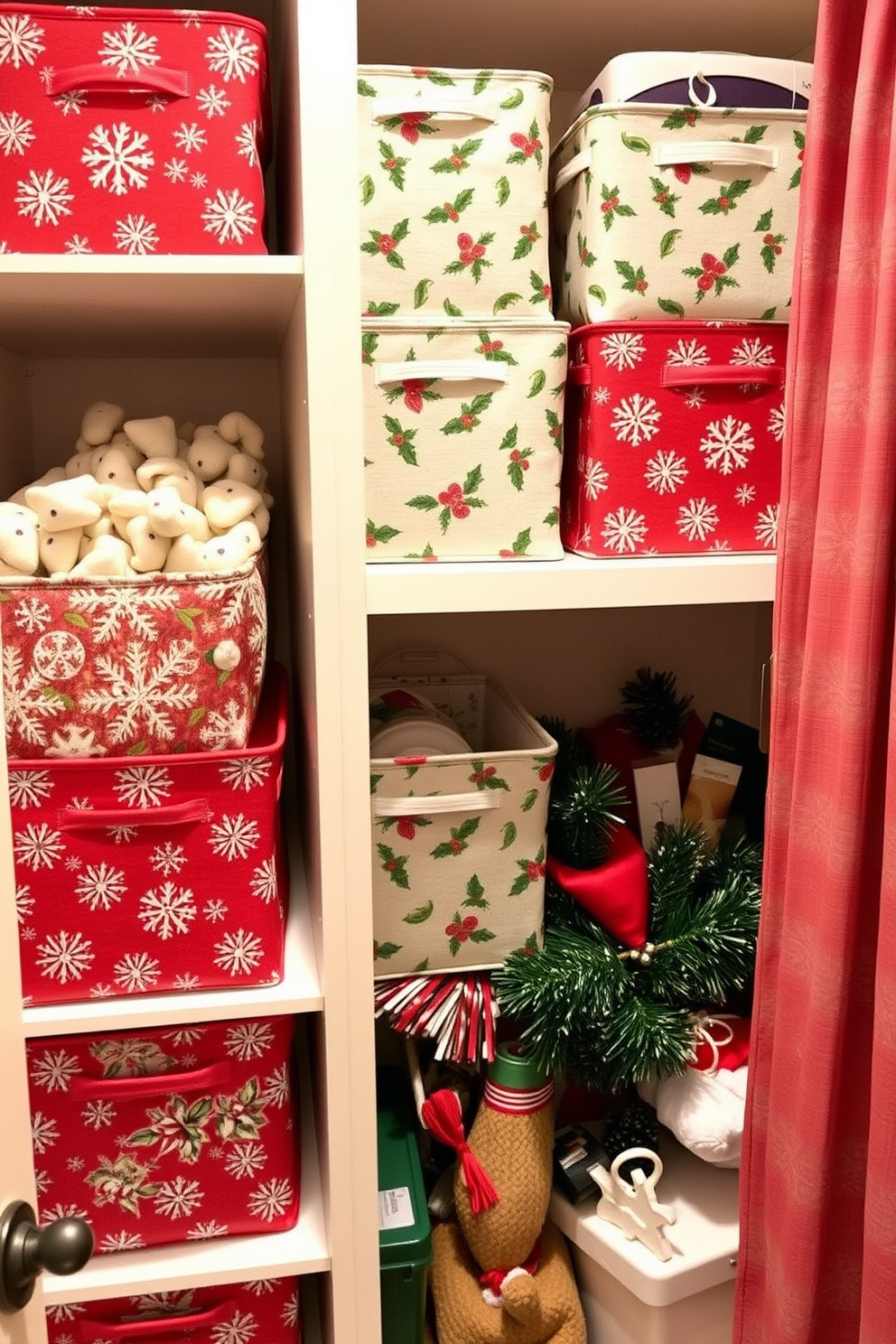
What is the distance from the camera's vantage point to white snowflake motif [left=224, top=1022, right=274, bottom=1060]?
3.28 feet

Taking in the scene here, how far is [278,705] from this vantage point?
1133 millimetres

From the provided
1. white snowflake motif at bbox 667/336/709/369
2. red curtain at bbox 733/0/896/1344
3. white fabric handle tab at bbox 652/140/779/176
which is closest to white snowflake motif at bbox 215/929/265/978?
red curtain at bbox 733/0/896/1344

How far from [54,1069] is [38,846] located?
0.21 m

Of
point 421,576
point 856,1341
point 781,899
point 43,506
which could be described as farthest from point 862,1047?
point 43,506

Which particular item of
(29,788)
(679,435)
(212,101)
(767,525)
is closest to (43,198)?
(212,101)

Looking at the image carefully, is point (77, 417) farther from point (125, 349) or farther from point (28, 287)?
point (28, 287)

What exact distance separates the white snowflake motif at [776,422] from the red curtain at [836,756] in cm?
17

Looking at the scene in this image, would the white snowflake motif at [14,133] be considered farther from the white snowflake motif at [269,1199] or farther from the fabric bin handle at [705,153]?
the white snowflake motif at [269,1199]

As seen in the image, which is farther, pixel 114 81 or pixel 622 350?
pixel 622 350

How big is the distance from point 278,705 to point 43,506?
12.7 inches

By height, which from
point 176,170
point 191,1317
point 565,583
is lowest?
point 191,1317

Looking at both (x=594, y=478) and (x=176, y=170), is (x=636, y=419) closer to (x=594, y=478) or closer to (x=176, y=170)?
(x=594, y=478)

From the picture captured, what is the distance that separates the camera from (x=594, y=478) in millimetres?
1035

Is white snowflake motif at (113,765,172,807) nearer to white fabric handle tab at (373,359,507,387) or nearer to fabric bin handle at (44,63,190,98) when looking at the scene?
white fabric handle tab at (373,359,507,387)
